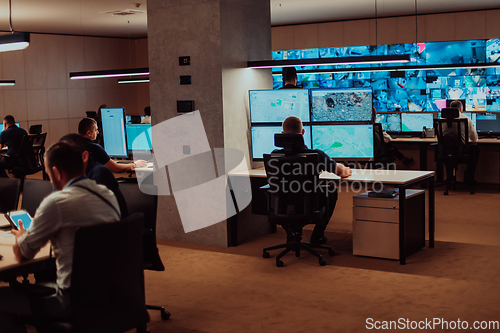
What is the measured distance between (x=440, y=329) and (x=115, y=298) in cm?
218

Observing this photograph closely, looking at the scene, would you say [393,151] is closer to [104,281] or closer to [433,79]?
[433,79]

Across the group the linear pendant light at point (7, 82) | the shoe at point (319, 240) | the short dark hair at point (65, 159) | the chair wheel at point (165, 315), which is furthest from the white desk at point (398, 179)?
the linear pendant light at point (7, 82)

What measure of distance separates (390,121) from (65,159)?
326 inches

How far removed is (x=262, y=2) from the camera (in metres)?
6.08

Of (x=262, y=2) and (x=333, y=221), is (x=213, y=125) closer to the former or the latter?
(x=262, y=2)

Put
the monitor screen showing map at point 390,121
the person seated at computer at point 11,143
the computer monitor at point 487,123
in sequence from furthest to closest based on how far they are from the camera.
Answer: the monitor screen showing map at point 390,121 → the person seated at computer at point 11,143 → the computer monitor at point 487,123

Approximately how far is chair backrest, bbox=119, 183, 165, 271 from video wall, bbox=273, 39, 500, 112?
274 inches

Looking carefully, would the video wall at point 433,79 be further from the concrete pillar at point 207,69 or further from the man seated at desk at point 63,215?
the man seated at desk at point 63,215

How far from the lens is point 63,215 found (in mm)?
2424

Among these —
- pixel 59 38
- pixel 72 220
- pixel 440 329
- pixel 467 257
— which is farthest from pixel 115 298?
pixel 59 38

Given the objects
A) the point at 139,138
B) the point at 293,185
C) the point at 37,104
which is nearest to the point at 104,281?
the point at 293,185

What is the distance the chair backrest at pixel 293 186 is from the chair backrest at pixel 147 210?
1260 mm

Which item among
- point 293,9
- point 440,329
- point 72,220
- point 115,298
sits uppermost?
point 293,9

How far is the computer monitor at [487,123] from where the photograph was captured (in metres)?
9.12
